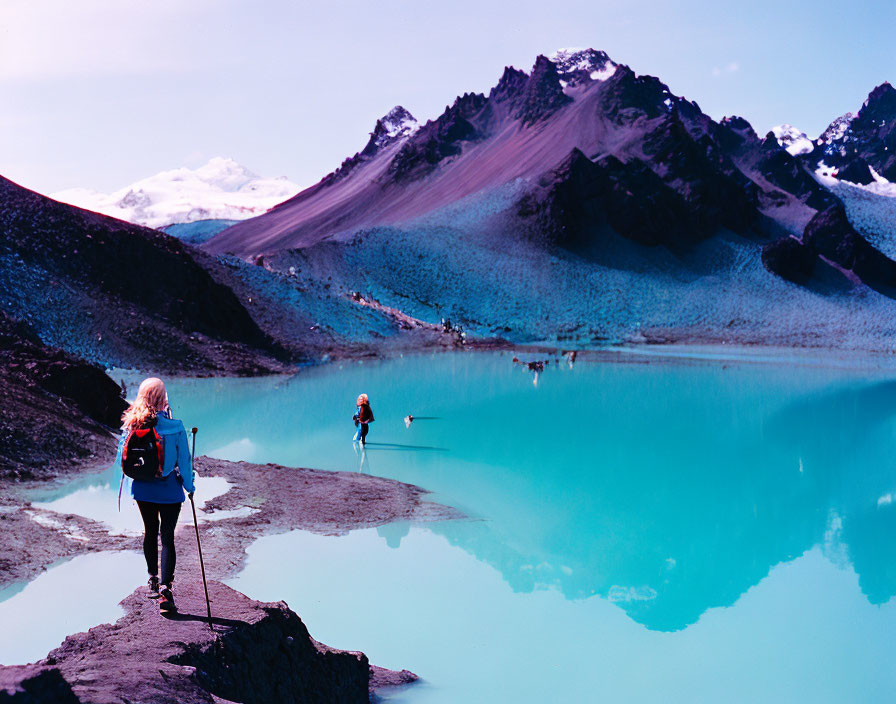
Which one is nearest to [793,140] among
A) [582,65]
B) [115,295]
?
[582,65]

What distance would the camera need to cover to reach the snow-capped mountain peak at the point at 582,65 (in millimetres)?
144375

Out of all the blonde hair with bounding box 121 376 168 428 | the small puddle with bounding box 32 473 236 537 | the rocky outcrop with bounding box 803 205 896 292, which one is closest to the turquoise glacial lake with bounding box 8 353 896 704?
the small puddle with bounding box 32 473 236 537

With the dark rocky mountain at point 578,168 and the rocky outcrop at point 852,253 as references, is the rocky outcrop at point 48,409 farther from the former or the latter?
the rocky outcrop at point 852,253

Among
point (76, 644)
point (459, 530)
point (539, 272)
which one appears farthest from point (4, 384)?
point (539, 272)

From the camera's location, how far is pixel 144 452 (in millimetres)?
6281

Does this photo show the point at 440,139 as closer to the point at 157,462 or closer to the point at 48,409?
the point at 48,409

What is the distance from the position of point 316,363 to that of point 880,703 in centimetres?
3747

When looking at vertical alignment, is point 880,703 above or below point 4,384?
below

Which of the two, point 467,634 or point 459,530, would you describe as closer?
point 467,634

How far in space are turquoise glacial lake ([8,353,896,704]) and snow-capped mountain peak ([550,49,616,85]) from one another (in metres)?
128

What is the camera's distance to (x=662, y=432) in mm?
23719

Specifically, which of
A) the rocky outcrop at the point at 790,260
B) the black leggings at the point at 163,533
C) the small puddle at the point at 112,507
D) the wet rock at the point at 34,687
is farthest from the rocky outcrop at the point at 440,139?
the wet rock at the point at 34,687

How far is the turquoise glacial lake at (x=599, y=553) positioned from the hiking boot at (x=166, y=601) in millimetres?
2726

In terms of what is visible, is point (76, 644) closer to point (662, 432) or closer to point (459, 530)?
point (459, 530)
